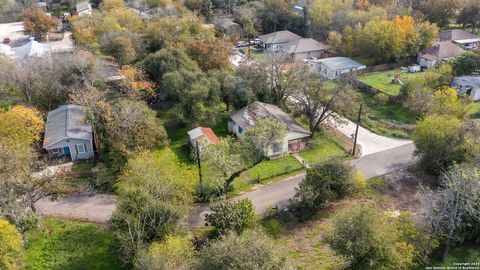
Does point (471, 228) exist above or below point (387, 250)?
below

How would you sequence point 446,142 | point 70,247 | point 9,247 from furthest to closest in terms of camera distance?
point 446,142, point 70,247, point 9,247

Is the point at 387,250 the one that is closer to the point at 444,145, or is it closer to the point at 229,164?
the point at 229,164

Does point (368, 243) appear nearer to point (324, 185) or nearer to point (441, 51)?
point (324, 185)

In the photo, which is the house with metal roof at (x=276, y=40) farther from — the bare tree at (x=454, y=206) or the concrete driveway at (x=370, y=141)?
the bare tree at (x=454, y=206)

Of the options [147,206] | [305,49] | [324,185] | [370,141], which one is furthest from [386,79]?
[147,206]

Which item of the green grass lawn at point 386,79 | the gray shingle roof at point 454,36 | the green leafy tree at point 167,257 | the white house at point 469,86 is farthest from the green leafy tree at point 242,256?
the gray shingle roof at point 454,36

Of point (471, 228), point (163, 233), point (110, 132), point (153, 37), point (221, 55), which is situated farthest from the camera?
point (153, 37)

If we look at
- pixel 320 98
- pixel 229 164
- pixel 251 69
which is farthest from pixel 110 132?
pixel 320 98
